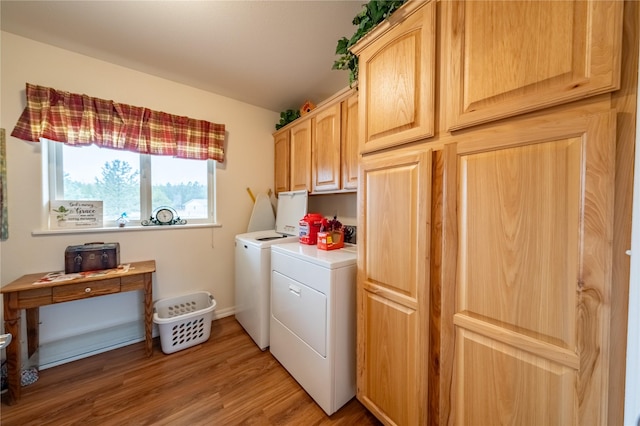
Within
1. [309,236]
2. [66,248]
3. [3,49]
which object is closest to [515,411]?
[309,236]

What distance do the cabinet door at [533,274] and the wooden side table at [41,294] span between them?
7.10 ft

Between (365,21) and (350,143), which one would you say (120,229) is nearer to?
(350,143)

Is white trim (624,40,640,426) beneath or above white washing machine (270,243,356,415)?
above

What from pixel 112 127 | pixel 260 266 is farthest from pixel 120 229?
pixel 260 266

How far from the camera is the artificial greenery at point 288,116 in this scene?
2.64m

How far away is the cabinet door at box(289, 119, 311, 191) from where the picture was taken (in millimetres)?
2264

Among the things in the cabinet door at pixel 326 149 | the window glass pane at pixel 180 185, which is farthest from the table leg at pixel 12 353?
the cabinet door at pixel 326 149

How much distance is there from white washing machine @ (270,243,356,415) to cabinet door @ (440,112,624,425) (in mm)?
580

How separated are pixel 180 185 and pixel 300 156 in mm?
1290

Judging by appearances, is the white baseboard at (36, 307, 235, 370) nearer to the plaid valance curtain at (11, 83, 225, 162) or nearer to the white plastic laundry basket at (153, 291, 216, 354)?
the white plastic laundry basket at (153, 291, 216, 354)

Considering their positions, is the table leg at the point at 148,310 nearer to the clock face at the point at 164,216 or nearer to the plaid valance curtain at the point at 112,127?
the clock face at the point at 164,216

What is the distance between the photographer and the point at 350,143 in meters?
1.84

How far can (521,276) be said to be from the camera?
739mm

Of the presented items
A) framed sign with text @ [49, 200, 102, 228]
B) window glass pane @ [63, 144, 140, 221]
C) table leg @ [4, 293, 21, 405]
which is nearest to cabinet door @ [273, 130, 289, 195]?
window glass pane @ [63, 144, 140, 221]
